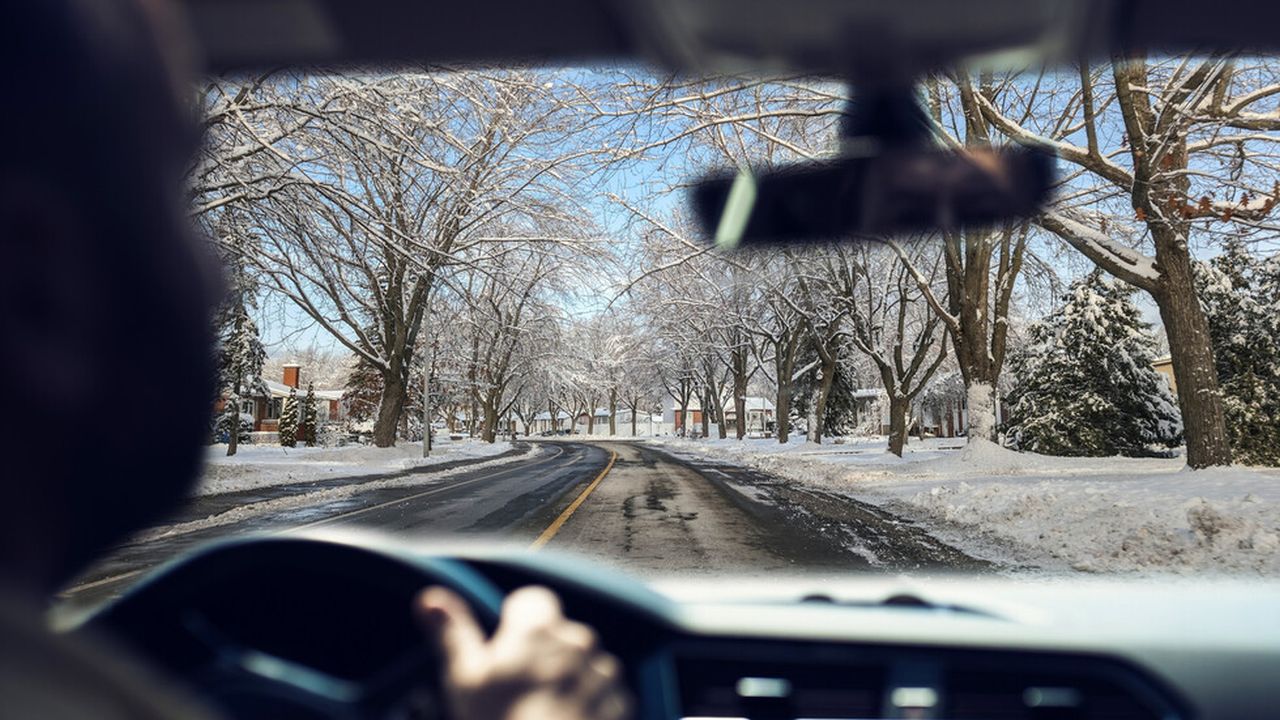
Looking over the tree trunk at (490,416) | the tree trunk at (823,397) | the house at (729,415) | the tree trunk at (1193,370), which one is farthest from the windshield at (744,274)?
the house at (729,415)

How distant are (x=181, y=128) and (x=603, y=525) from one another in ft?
33.3

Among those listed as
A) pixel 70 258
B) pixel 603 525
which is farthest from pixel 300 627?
pixel 603 525

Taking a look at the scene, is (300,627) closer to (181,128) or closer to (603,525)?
(181,128)

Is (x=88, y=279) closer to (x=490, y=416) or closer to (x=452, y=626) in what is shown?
(x=452, y=626)

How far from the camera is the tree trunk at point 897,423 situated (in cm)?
2448

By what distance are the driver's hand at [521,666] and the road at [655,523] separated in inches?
162

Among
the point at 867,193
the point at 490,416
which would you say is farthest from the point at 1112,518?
the point at 490,416

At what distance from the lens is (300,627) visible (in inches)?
48.6

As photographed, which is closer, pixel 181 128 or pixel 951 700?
pixel 181 128

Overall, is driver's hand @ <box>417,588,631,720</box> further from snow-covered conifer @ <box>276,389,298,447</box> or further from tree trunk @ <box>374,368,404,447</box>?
snow-covered conifer @ <box>276,389,298,447</box>

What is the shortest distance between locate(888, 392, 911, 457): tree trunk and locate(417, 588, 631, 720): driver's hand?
2440cm

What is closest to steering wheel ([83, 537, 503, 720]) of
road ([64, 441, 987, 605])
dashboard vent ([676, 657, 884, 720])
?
dashboard vent ([676, 657, 884, 720])

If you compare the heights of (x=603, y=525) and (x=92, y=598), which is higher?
(x=92, y=598)

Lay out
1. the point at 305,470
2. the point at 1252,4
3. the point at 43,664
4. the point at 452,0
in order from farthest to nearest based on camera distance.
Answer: the point at 305,470, the point at 1252,4, the point at 452,0, the point at 43,664
